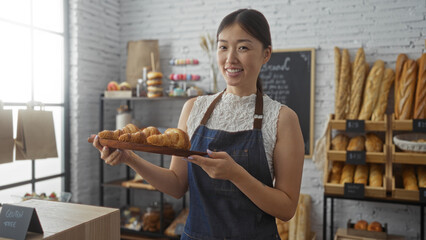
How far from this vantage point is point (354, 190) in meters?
2.79

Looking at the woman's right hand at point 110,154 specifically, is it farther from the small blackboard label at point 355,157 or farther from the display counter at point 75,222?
the small blackboard label at point 355,157

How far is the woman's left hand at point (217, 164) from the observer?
1.06m

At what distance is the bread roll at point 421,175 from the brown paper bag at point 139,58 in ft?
8.46

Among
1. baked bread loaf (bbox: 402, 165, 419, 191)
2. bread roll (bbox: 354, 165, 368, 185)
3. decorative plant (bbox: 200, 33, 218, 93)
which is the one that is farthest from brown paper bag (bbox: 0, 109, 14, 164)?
baked bread loaf (bbox: 402, 165, 419, 191)

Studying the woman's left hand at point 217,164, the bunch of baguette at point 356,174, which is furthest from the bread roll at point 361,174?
the woman's left hand at point 217,164

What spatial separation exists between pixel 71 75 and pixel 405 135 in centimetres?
309

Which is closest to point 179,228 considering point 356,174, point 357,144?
point 356,174

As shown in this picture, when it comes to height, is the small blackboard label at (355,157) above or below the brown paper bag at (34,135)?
below

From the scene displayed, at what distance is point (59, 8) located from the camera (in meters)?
3.55

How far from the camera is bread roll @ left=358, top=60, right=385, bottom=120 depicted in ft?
9.71

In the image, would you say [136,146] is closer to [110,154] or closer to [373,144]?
[110,154]

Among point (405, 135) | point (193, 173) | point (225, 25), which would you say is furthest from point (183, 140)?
point (405, 135)

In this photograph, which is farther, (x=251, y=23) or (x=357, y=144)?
(x=357, y=144)

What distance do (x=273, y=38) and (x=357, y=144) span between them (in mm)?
1303
